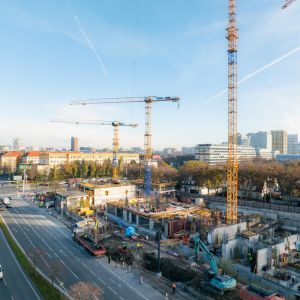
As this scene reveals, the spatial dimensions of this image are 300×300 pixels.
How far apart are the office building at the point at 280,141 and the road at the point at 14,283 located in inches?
7082

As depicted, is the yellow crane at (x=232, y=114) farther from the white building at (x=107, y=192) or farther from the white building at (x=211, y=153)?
the white building at (x=211, y=153)

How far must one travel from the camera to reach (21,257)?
2559 cm

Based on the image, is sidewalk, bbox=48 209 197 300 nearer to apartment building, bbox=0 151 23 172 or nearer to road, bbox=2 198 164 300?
road, bbox=2 198 164 300

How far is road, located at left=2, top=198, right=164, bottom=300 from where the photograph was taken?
2036cm

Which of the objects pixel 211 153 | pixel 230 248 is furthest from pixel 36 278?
pixel 211 153

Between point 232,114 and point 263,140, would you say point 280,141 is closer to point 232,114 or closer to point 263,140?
point 263,140

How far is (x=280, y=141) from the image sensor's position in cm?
18262

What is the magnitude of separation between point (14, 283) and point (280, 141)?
18427cm

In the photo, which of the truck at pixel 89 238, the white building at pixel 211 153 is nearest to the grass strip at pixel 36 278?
the truck at pixel 89 238

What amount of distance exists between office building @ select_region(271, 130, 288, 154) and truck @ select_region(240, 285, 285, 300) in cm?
17692

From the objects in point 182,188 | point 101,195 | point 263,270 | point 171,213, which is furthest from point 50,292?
point 182,188

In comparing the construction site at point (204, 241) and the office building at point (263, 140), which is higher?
the office building at point (263, 140)

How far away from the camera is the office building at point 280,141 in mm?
181025

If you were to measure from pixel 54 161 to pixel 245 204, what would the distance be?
260 feet
